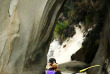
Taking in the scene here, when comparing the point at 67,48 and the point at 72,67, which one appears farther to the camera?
the point at 67,48

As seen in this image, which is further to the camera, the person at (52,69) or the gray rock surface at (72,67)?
the gray rock surface at (72,67)

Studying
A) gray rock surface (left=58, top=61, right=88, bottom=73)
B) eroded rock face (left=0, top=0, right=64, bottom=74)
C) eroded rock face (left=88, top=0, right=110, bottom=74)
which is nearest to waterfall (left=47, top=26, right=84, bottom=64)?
gray rock surface (left=58, top=61, right=88, bottom=73)

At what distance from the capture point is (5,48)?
752cm

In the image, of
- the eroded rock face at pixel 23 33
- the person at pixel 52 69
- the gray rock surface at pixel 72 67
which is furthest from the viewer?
the gray rock surface at pixel 72 67

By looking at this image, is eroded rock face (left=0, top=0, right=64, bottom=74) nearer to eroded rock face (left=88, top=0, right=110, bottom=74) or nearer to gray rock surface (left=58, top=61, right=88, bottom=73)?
eroded rock face (left=88, top=0, right=110, bottom=74)

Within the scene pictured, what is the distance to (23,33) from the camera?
771 centimetres

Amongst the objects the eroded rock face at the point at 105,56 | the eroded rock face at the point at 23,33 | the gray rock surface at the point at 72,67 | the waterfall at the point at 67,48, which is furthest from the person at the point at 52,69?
the waterfall at the point at 67,48

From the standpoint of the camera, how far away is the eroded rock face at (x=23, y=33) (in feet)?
24.7

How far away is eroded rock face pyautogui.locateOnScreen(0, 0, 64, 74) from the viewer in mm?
7516

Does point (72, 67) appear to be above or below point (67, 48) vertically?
below

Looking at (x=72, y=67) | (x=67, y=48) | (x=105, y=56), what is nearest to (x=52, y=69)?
(x=105, y=56)

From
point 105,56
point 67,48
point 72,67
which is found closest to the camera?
point 105,56

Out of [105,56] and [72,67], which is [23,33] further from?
[72,67]

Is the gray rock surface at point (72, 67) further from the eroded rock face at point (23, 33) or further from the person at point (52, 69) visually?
the person at point (52, 69)
